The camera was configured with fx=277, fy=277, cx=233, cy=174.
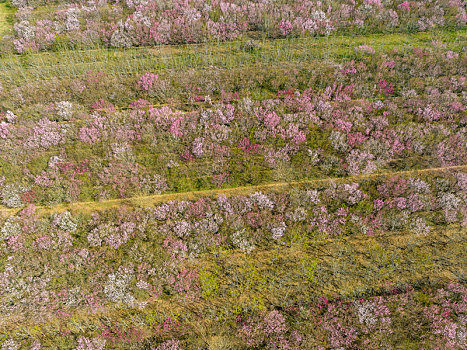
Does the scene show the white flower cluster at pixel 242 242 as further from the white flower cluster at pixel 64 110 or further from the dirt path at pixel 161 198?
the white flower cluster at pixel 64 110

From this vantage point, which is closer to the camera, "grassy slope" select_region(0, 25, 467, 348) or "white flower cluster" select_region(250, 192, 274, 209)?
"grassy slope" select_region(0, 25, 467, 348)

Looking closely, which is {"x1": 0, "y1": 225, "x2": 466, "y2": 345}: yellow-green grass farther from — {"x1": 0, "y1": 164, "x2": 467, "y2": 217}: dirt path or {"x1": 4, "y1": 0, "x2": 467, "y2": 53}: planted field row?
{"x1": 4, "y1": 0, "x2": 467, "y2": 53}: planted field row

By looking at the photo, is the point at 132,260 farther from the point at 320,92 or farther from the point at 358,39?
the point at 358,39

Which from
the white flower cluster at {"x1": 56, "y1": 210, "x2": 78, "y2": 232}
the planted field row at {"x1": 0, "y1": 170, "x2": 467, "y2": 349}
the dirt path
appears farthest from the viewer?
the dirt path

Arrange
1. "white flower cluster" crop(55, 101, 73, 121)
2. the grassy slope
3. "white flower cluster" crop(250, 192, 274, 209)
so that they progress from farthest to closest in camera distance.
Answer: "white flower cluster" crop(55, 101, 73, 121) < "white flower cluster" crop(250, 192, 274, 209) < the grassy slope

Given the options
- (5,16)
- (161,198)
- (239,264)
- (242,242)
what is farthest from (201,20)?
(239,264)

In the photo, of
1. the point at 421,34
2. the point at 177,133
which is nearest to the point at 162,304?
the point at 177,133

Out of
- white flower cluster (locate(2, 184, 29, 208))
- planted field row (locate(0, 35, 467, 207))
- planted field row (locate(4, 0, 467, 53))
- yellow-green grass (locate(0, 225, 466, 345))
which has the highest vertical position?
planted field row (locate(4, 0, 467, 53))

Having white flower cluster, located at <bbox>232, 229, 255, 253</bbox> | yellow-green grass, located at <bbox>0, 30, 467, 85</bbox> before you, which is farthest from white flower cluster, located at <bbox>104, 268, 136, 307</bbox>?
yellow-green grass, located at <bbox>0, 30, 467, 85</bbox>

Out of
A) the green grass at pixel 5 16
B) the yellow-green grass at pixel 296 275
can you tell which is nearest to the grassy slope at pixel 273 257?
the yellow-green grass at pixel 296 275
